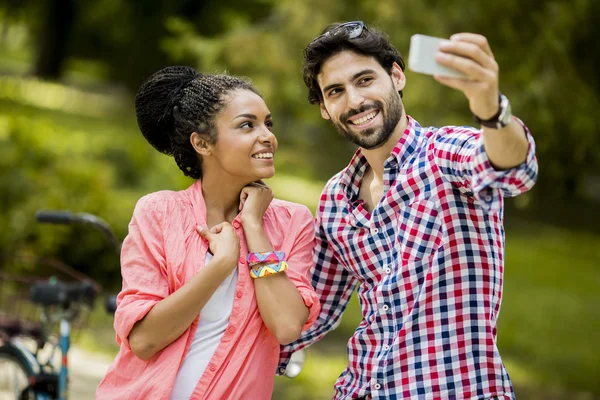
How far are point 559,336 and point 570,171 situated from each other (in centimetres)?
442

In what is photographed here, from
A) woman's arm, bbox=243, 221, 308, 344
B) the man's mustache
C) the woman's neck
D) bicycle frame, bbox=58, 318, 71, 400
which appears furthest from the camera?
bicycle frame, bbox=58, 318, 71, 400

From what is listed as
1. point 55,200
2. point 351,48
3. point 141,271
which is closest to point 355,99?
point 351,48

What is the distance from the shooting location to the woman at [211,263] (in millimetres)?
2531

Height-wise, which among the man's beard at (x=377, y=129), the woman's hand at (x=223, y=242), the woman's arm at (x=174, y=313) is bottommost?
the woman's arm at (x=174, y=313)

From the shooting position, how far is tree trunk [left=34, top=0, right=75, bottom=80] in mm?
24147

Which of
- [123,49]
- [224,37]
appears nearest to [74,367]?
[224,37]

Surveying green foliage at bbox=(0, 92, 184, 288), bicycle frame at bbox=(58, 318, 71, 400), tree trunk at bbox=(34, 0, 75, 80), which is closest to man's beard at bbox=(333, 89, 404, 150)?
bicycle frame at bbox=(58, 318, 71, 400)

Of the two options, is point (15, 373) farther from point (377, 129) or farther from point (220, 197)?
point (377, 129)

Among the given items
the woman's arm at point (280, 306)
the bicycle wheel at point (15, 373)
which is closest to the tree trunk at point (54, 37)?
the bicycle wheel at point (15, 373)

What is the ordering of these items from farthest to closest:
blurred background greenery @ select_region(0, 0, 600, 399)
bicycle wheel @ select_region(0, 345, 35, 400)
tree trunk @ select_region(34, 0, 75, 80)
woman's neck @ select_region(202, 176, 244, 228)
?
tree trunk @ select_region(34, 0, 75, 80)
blurred background greenery @ select_region(0, 0, 600, 399)
bicycle wheel @ select_region(0, 345, 35, 400)
woman's neck @ select_region(202, 176, 244, 228)

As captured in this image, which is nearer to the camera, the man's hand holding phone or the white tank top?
the man's hand holding phone

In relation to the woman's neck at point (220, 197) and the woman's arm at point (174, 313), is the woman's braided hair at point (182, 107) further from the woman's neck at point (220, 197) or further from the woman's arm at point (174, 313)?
the woman's arm at point (174, 313)

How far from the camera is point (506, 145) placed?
2154 millimetres

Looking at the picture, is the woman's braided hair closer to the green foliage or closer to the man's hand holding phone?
the man's hand holding phone
